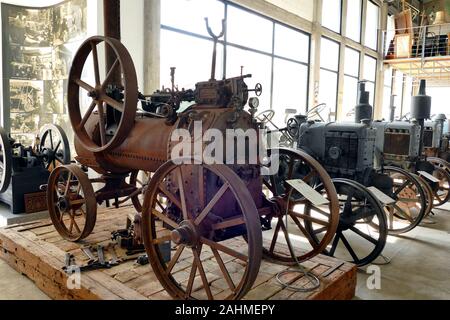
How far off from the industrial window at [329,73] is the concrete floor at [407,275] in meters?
6.37

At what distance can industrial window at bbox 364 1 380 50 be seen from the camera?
1255 cm

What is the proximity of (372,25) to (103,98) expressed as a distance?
41.1ft

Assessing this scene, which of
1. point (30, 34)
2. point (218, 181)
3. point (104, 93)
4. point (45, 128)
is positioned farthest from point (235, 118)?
point (30, 34)

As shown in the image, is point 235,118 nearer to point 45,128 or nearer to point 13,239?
point 13,239

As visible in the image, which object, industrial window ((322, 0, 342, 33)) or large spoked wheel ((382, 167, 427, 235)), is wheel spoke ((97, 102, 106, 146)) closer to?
large spoked wheel ((382, 167, 427, 235))

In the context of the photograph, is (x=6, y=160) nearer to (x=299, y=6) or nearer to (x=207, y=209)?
(x=207, y=209)

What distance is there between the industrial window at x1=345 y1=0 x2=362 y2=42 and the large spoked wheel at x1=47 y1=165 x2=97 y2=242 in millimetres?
10262

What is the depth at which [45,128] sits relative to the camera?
402 cm

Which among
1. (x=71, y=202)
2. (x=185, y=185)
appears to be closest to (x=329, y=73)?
(x=71, y=202)

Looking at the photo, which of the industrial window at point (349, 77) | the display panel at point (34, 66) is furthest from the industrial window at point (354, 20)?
the display panel at point (34, 66)

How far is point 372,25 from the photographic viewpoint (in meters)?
12.9

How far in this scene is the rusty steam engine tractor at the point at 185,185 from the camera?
6.64 feet

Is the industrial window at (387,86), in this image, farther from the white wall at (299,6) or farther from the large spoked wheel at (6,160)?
the large spoked wheel at (6,160)

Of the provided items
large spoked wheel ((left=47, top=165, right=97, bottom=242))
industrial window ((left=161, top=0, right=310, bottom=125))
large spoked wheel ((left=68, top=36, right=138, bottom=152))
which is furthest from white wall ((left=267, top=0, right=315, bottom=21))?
large spoked wheel ((left=47, top=165, right=97, bottom=242))
